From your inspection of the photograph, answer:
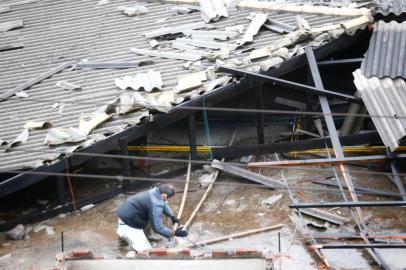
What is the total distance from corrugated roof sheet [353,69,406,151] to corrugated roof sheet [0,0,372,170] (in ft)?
7.22

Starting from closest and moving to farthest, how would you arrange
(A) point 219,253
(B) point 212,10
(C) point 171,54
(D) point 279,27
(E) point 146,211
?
(A) point 219,253 → (E) point 146,211 → (C) point 171,54 → (D) point 279,27 → (B) point 212,10

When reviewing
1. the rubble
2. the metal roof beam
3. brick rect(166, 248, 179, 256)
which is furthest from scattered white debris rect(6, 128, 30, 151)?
the rubble

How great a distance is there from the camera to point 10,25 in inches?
666

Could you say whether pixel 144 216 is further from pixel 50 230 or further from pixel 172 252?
pixel 50 230

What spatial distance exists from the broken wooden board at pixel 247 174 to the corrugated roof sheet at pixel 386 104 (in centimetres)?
227

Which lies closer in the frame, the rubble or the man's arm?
the man's arm

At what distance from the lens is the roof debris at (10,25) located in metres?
16.9

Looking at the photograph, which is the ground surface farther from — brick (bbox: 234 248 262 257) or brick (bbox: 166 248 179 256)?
brick (bbox: 166 248 179 256)

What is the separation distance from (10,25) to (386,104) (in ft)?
32.2

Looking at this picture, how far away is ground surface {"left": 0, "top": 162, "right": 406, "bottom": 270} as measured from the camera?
11.3m

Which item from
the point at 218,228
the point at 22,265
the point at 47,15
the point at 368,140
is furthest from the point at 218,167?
the point at 47,15

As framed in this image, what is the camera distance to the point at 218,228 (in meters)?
12.3

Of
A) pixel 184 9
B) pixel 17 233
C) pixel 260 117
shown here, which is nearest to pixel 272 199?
pixel 260 117

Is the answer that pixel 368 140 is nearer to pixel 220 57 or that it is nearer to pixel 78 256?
pixel 220 57
